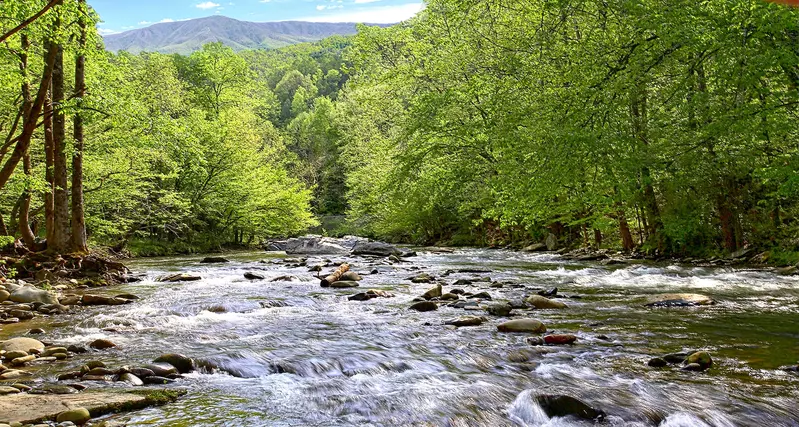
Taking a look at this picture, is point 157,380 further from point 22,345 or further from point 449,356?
point 449,356

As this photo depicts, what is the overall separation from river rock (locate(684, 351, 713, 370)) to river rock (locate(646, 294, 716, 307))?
357 cm

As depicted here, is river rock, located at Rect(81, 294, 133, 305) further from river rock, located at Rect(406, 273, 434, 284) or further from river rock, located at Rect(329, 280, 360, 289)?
river rock, located at Rect(406, 273, 434, 284)

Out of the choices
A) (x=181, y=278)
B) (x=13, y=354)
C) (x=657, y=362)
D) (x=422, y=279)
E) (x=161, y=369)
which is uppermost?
(x=13, y=354)

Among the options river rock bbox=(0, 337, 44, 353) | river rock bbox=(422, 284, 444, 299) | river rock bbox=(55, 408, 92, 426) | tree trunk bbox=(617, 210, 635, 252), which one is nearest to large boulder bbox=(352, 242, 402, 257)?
tree trunk bbox=(617, 210, 635, 252)

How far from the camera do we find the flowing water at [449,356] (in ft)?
15.2

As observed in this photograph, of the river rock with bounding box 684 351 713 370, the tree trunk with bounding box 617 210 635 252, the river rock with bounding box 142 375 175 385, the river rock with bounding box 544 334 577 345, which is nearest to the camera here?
the river rock with bounding box 142 375 175 385

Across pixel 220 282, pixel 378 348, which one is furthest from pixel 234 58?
pixel 378 348

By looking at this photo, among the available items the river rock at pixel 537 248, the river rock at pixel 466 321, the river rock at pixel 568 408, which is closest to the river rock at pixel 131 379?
the river rock at pixel 568 408

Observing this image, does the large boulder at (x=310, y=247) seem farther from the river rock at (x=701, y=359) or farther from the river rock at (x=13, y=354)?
the river rock at (x=701, y=359)

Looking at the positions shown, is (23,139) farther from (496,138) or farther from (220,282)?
(496,138)

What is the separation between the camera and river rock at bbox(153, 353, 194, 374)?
5.99 metres

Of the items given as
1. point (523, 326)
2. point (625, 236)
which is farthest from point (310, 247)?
point (523, 326)

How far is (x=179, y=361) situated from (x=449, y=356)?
2993 millimetres

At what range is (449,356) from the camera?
6.46 meters
